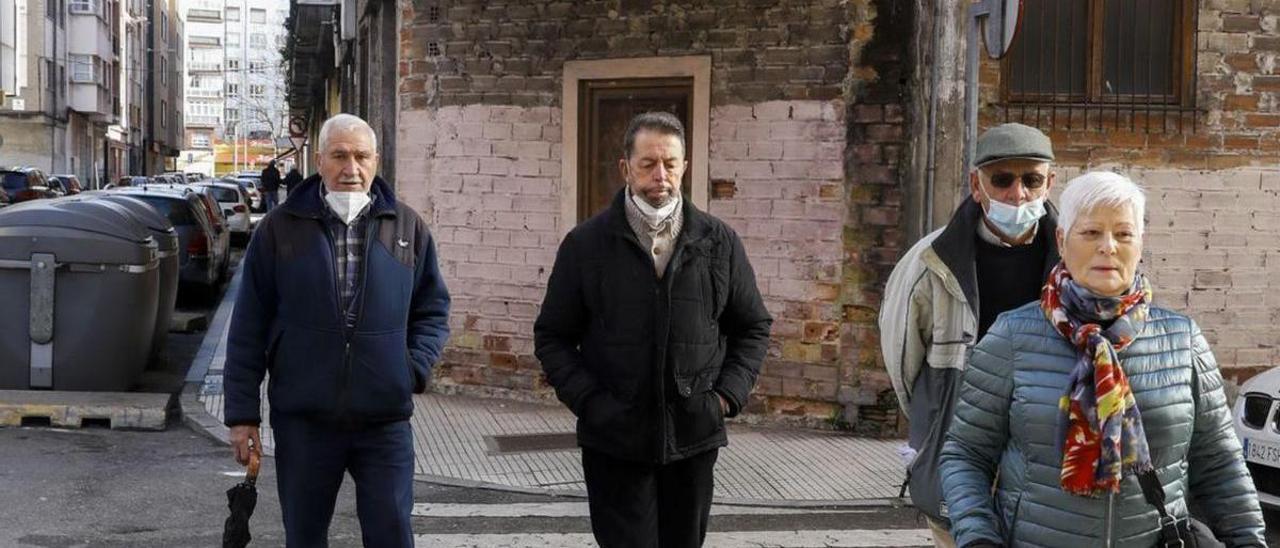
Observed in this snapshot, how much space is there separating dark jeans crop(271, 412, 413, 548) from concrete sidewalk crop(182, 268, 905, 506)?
3.40 meters

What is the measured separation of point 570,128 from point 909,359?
6.88 meters

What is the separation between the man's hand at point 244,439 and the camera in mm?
5039

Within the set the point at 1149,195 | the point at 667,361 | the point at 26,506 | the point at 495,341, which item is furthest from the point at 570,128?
the point at 667,361

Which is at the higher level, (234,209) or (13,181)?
(13,181)

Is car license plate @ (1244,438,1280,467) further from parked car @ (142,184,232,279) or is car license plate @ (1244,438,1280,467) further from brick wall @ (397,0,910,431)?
parked car @ (142,184,232,279)

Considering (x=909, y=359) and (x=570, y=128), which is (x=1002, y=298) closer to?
(x=909, y=359)

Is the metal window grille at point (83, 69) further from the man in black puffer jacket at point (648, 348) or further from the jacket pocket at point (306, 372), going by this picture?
the man in black puffer jacket at point (648, 348)

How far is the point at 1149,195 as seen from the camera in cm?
1040

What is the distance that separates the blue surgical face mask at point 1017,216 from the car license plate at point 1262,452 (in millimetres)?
3650

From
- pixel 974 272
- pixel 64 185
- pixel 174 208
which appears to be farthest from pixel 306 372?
pixel 64 185

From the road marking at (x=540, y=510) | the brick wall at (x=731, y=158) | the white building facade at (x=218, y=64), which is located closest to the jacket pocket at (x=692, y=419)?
the road marking at (x=540, y=510)

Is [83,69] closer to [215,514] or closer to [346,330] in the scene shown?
[215,514]

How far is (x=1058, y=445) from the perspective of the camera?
313 cm

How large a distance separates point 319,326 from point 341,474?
1.67 ft
